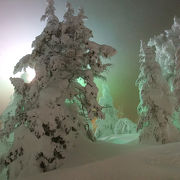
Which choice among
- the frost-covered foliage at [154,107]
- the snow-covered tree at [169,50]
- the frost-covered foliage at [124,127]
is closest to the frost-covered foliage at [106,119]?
the frost-covered foliage at [124,127]

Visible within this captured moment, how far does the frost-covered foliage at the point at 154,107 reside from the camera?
19734 millimetres

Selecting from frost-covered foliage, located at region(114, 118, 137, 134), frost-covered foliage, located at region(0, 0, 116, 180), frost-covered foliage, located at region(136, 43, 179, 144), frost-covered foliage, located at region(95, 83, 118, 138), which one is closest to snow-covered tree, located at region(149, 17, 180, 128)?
frost-covered foliage, located at region(136, 43, 179, 144)

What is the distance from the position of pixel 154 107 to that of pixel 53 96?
12805 mm

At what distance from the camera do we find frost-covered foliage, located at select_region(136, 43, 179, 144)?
19734 millimetres

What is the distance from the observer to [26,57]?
12.2 m

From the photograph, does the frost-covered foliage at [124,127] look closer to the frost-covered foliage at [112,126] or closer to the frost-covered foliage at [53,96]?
the frost-covered foliage at [112,126]

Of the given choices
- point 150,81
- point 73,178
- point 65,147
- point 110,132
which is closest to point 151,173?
point 73,178

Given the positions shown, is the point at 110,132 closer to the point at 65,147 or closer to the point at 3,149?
the point at 3,149

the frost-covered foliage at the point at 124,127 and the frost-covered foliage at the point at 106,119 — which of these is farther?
the frost-covered foliage at the point at 106,119

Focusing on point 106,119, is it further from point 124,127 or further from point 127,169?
point 127,169

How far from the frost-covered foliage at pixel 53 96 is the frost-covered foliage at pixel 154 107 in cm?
935

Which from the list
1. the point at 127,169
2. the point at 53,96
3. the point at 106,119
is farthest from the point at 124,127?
the point at 127,169

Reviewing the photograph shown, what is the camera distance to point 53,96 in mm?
10641

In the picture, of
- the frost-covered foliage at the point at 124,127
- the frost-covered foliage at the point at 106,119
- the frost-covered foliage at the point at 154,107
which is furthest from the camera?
the frost-covered foliage at the point at 106,119
